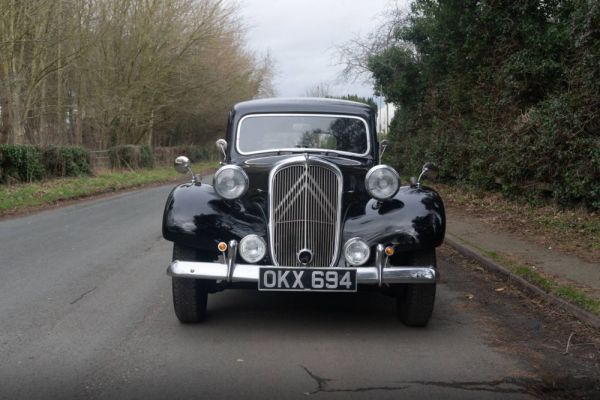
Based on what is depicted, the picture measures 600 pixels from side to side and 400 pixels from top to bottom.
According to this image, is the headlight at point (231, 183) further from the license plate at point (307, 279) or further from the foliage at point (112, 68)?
the foliage at point (112, 68)

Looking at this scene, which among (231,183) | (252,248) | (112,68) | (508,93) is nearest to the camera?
(252,248)

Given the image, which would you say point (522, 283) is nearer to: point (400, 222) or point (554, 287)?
point (554, 287)

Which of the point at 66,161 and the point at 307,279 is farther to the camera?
the point at 66,161

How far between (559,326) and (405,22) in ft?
65.8

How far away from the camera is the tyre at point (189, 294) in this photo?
5352 millimetres

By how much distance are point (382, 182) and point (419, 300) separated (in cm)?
103

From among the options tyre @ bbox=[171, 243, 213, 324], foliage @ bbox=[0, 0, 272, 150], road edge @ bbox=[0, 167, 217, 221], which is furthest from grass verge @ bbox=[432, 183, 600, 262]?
foliage @ bbox=[0, 0, 272, 150]

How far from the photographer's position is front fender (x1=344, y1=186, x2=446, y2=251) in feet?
17.4

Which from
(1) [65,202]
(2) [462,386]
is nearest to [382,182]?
(2) [462,386]

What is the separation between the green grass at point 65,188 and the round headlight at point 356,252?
12.6 m

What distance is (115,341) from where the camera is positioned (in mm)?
5012

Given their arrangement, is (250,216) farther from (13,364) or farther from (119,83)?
(119,83)

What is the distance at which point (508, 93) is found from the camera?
14.7 m

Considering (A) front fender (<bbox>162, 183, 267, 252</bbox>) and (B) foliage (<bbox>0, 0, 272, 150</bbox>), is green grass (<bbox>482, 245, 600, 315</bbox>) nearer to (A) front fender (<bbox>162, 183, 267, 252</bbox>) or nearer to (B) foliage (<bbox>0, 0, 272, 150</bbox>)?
(A) front fender (<bbox>162, 183, 267, 252</bbox>)
